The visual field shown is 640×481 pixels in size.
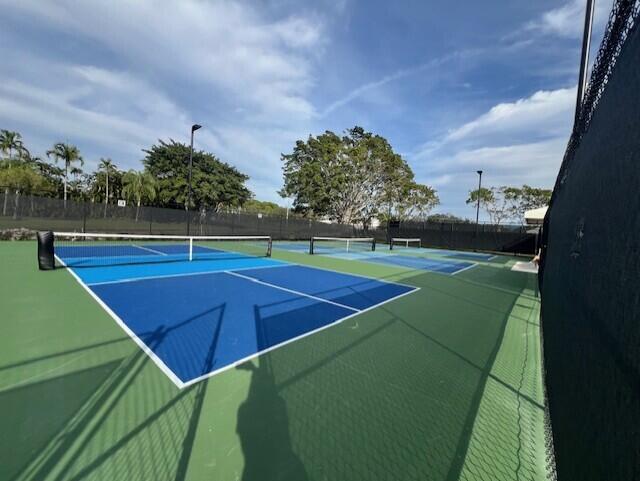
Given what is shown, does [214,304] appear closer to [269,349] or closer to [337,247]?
[269,349]

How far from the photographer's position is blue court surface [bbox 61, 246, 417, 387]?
3.93 meters

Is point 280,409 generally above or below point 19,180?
below

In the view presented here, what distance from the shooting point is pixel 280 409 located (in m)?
2.80

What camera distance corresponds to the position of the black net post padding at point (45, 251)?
330 inches

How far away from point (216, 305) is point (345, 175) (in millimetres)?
32658

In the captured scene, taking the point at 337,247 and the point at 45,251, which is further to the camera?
the point at 337,247

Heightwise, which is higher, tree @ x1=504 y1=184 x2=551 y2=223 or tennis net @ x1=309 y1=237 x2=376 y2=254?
tree @ x1=504 y1=184 x2=551 y2=223

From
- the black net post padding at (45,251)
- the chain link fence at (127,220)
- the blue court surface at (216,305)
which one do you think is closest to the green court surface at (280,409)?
the blue court surface at (216,305)

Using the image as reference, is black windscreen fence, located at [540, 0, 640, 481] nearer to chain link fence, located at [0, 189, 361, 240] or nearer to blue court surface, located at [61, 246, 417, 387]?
blue court surface, located at [61, 246, 417, 387]

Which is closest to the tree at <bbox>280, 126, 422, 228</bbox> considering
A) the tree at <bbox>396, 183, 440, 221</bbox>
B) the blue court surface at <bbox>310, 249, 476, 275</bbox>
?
the tree at <bbox>396, 183, 440, 221</bbox>

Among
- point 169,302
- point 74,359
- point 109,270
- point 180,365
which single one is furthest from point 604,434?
point 109,270

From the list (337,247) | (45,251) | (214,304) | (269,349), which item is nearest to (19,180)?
(45,251)

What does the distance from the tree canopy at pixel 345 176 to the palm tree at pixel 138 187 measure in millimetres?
16075

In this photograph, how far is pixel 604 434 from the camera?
112 centimetres
